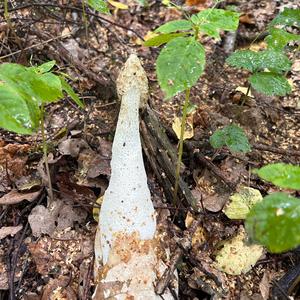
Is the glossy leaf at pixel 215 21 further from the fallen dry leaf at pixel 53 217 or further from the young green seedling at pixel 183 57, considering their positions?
the fallen dry leaf at pixel 53 217

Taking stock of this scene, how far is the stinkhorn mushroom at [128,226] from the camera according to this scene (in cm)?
199

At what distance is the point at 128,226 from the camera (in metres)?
2.09

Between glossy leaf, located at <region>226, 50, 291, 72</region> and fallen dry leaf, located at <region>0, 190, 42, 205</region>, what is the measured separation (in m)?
1.43

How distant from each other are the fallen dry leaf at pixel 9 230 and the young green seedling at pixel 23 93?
2.94ft

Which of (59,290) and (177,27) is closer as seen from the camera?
(177,27)

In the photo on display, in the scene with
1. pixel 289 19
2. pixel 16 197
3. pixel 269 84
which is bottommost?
pixel 16 197

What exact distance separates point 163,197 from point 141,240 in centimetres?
52

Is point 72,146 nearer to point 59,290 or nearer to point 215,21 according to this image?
point 59,290

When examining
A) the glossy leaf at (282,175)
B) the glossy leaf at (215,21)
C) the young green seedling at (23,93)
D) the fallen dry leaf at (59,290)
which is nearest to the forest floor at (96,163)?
the fallen dry leaf at (59,290)

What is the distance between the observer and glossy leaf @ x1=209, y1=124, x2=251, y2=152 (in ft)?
8.27

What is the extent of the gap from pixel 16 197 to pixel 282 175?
167cm

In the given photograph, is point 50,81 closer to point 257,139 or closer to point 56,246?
point 56,246

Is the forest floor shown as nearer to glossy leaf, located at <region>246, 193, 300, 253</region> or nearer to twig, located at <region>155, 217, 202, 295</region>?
twig, located at <region>155, 217, 202, 295</region>

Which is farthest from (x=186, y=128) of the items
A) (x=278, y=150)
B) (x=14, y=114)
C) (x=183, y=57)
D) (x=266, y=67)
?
(x=14, y=114)
